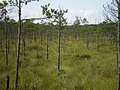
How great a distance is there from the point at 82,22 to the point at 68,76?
169 ft

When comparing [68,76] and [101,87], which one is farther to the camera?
[68,76]

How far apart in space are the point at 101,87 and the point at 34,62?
1638 cm

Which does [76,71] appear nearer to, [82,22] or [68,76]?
[68,76]

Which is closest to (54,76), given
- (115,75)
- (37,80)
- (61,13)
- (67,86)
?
(37,80)

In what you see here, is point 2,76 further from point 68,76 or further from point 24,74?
point 68,76

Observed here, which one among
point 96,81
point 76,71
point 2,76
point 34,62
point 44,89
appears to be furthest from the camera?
point 34,62

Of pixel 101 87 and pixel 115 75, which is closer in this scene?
pixel 101 87

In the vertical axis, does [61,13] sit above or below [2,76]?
above

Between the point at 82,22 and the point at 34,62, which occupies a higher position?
the point at 82,22

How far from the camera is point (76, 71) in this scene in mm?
26344

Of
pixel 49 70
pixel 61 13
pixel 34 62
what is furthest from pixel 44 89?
pixel 34 62

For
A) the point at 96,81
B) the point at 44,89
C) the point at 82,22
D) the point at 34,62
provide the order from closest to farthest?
1. the point at 44,89
2. the point at 96,81
3. the point at 34,62
4. the point at 82,22

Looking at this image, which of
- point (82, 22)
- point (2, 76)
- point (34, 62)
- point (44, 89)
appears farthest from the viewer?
point (82, 22)

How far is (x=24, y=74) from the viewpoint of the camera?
2386 cm
